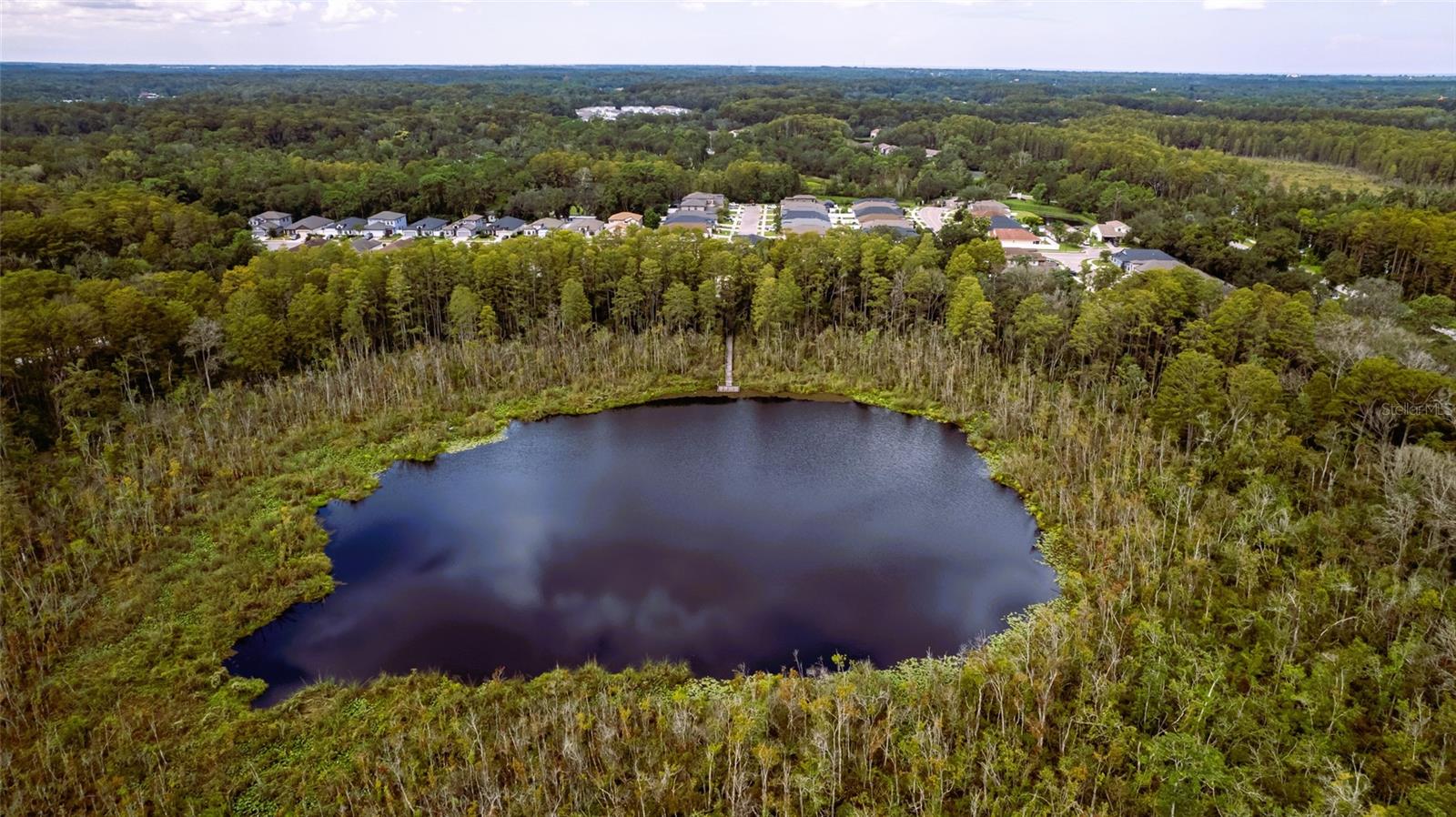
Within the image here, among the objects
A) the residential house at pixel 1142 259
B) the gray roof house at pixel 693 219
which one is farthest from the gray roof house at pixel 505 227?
the residential house at pixel 1142 259

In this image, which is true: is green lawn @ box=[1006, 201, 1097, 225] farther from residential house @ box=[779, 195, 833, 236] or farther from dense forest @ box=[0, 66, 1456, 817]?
residential house @ box=[779, 195, 833, 236]

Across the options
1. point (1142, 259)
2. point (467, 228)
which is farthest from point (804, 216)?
point (467, 228)

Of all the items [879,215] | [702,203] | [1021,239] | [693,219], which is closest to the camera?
[1021,239]

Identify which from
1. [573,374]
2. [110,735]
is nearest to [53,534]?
[110,735]

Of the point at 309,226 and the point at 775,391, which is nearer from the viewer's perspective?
the point at 775,391

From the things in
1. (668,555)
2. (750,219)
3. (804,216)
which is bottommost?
(668,555)

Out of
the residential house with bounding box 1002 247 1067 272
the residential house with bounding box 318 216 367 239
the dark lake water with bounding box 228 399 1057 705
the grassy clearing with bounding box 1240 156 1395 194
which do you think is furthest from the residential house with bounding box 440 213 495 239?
the grassy clearing with bounding box 1240 156 1395 194

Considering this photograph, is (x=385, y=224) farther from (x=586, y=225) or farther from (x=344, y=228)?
(x=586, y=225)
